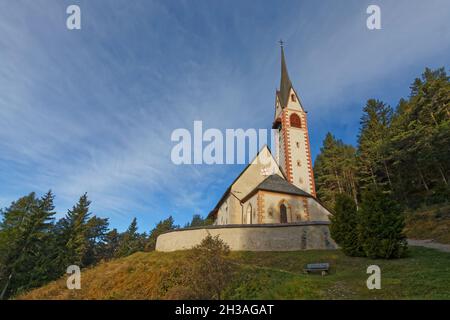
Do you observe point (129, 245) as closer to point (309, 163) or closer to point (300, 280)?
point (309, 163)

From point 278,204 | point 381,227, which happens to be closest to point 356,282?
point 381,227

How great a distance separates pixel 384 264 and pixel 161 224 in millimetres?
76305

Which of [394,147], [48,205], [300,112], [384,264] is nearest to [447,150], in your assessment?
[394,147]

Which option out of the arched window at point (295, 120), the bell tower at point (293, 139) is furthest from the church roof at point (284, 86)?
the arched window at point (295, 120)

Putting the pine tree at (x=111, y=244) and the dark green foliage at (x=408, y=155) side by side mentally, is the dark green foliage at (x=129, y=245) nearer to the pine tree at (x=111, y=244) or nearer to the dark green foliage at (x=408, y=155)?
the pine tree at (x=111, y=244)

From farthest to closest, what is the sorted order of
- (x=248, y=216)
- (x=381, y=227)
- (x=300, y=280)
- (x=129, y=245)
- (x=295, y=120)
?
(x=129, y=245) < (x=295, y=120) < (x=248, y=216) < (x=381, y=227) < (x=300, y=280)

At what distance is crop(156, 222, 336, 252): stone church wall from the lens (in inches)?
674

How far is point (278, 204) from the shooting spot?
23250mm

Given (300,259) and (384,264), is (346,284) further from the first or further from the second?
(300,259)

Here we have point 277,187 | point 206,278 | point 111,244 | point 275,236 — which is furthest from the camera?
point 111,244

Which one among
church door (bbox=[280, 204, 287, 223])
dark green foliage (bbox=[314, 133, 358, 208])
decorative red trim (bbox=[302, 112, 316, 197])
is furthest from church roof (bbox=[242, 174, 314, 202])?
dark green foliage (bbox=[314, 133, 358, 208])

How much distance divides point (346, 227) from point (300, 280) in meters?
8.26

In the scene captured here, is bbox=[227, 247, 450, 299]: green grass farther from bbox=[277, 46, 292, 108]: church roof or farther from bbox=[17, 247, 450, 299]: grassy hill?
bbox=[277, 46, 292, 108]: church roof
